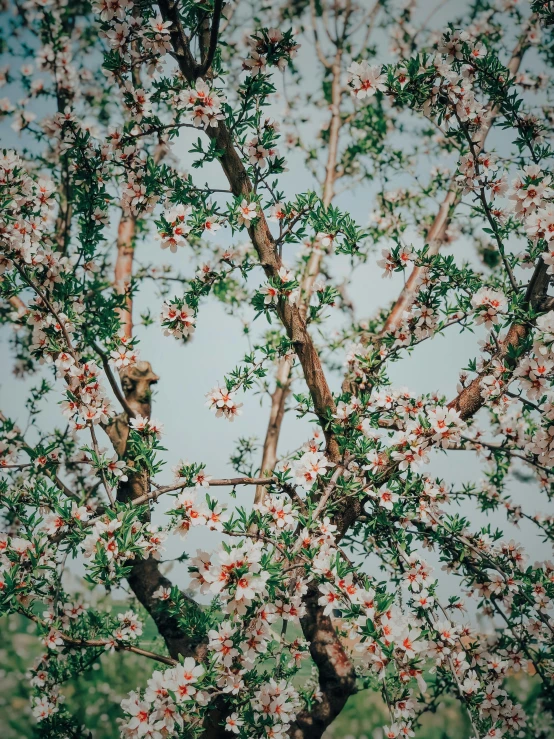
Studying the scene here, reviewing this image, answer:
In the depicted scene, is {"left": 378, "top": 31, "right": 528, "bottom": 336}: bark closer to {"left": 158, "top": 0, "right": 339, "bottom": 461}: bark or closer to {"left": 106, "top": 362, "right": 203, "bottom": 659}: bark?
{"left": 158, "top": 0, "right": 339, "bottom": 461}: bark

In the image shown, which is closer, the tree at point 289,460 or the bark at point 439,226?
the tree at point 289,460

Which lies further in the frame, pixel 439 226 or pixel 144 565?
pixel 439 226

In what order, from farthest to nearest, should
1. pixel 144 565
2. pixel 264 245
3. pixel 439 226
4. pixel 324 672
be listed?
pixel 439 226, pixel 144 565, pixel 324 672, pixel 264 245

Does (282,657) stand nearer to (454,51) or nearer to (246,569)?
(246,569)

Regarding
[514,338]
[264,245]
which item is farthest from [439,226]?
[264,245]

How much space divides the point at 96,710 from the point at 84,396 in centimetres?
519

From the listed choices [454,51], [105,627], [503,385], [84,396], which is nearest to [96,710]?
[105,627]

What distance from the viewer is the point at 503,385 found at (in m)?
2.85

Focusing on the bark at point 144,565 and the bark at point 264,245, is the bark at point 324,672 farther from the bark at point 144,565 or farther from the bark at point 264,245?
the bark at point 264,245

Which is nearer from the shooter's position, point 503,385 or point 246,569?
point 246,569

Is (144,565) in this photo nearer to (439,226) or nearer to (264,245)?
(264,245)

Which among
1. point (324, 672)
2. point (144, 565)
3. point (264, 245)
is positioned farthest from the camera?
point (144, 565)

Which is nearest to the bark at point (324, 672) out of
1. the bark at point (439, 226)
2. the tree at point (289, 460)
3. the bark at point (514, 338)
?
the tree at point (289, 460)

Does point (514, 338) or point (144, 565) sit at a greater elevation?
point (144, 565)
